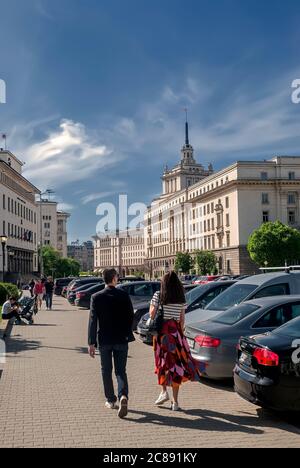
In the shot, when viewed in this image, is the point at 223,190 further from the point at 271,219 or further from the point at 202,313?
the point at 202,313

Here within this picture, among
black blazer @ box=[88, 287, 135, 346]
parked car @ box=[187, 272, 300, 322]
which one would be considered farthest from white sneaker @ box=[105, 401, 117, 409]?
parked car @ box=[187, 272, 300, 322]

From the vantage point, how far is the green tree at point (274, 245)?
74938 mm

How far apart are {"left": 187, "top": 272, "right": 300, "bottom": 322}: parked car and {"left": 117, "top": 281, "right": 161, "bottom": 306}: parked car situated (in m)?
7.09

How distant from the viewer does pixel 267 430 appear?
6582 mm

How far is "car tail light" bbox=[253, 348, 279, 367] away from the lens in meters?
6.58

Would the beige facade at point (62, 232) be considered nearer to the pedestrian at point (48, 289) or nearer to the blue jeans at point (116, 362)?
the pedestrian at point (48, 289)

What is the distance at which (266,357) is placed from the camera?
6668 millimetres

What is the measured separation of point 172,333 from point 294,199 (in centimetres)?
8665

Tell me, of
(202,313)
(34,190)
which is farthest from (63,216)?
(202,313)

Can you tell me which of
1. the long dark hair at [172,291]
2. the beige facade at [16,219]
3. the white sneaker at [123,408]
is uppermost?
the beige facade at [16,219]

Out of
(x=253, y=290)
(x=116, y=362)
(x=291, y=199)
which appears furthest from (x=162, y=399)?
(x=291, y=199)

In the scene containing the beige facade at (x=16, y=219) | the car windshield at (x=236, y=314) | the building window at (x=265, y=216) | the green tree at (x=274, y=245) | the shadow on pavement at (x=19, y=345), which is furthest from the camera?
the building window at (x=265, y=216)

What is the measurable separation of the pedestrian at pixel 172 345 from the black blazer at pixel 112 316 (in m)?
0.53

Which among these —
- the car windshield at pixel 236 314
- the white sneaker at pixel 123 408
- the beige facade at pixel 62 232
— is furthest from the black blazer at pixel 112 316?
the beige facade at pixel 62 232
